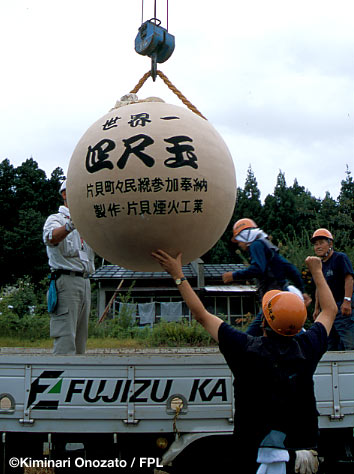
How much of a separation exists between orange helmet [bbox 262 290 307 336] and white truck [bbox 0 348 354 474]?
0.82m

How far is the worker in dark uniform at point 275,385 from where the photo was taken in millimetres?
2090

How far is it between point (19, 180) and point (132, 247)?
33202 millimetres

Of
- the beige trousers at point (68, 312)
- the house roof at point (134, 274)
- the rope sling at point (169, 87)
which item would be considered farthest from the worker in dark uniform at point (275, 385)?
the house roof at point (134, 274)

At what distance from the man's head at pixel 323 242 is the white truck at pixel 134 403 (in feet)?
6.22

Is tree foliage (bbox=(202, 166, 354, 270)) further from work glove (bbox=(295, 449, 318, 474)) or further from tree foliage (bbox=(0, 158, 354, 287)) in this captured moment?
work glove (bbox=(295, 449, 318, 474))

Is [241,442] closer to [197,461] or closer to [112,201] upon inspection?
[197,461]

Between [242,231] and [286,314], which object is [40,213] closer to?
[242,231]

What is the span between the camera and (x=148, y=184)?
8.59ft

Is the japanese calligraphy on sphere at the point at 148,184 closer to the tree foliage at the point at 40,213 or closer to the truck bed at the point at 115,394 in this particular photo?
the truck bed at the point at 115,394

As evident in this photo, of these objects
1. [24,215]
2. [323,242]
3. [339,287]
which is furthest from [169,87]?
[24,215]

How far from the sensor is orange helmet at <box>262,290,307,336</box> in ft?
6.82

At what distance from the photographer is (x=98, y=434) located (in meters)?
2.89

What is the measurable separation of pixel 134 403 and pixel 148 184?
131 centimetres

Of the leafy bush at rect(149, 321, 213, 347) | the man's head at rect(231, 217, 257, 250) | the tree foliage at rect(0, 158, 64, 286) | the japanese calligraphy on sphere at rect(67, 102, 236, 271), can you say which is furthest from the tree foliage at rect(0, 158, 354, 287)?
the japanese calligraphy on sphere at rect(67, 102, 236, 271)
